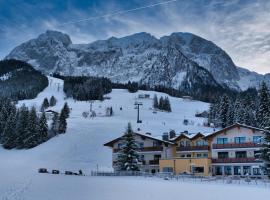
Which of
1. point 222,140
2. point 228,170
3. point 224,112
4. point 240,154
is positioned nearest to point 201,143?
point 222,140

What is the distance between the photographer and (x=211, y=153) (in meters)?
70.7

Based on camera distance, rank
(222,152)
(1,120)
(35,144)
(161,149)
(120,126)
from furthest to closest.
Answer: (120,126)
(1,120)
(35,144)
(161,149)
(222,152)

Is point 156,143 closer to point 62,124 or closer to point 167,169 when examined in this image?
point 167,169

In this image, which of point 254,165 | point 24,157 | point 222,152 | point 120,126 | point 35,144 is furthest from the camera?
point 120,126

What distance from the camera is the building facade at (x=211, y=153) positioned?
2591 inches

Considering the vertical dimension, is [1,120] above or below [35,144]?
above

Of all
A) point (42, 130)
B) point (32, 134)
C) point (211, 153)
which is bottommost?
point (211, 153)

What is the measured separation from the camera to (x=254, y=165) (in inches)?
2547

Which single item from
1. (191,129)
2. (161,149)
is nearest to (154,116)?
(191,129)

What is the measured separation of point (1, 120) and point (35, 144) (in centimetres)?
1725

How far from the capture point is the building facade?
216 ft

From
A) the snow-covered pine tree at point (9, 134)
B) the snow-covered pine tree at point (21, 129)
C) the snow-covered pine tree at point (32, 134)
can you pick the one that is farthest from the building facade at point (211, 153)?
the snow-covered pine tree at point (9, 134)

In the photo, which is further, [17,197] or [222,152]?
[222,152]

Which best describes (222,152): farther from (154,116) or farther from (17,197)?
(154,116)
